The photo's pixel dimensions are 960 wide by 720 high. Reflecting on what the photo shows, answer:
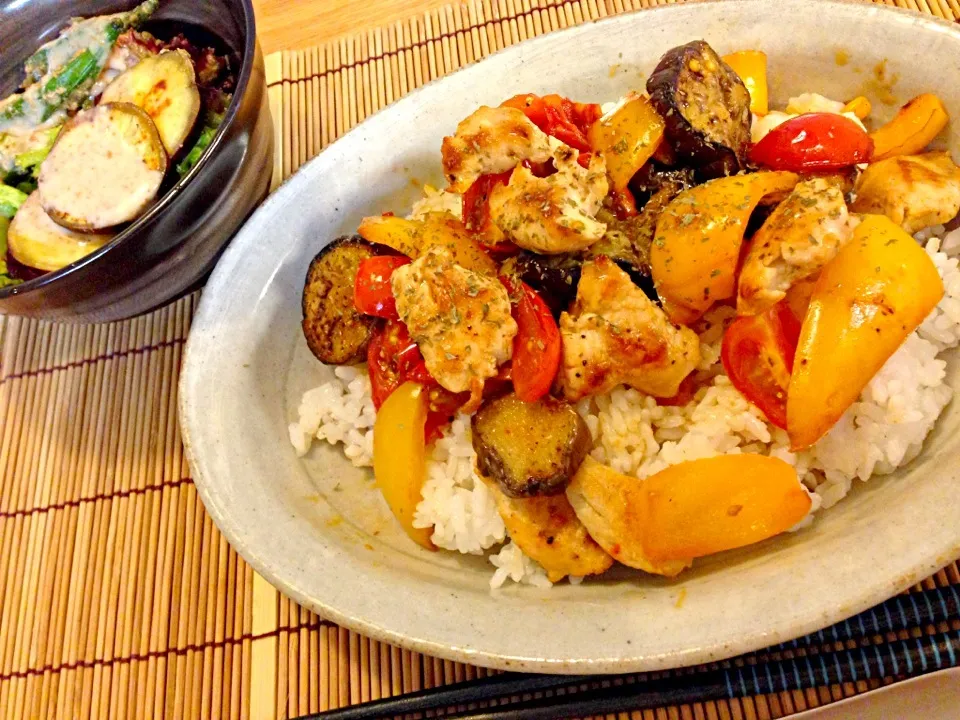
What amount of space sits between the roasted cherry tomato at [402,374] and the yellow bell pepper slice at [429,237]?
0.92ft

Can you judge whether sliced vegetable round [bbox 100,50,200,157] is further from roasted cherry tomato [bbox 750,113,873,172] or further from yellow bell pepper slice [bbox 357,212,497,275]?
roasted cherry tomato [bbox 750,113,873,172]

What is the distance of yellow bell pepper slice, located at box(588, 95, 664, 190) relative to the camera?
7.16 feet

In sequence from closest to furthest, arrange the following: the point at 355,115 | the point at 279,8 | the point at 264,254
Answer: the point at 264,254
the point at 355,115
the point at 279,8

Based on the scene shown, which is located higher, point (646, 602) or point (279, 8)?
point (279, 8)

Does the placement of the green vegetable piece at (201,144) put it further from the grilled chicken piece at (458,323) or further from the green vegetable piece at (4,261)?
the grilled chicken piece at (458,323)

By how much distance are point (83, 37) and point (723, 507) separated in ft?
9.96

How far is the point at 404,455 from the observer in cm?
215

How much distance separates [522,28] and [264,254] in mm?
1614

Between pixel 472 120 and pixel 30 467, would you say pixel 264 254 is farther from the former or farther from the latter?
pixel 30 467

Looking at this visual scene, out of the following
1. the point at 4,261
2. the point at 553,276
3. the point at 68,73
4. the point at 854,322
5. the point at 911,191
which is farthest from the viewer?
the point at 68,73

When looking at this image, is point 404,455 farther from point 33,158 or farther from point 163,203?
point 33,158

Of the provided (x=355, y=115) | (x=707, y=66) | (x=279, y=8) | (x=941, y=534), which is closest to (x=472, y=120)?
(x=707, y=66)

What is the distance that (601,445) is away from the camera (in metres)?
2.09

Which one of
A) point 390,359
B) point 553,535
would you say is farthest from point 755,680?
point 390,359
